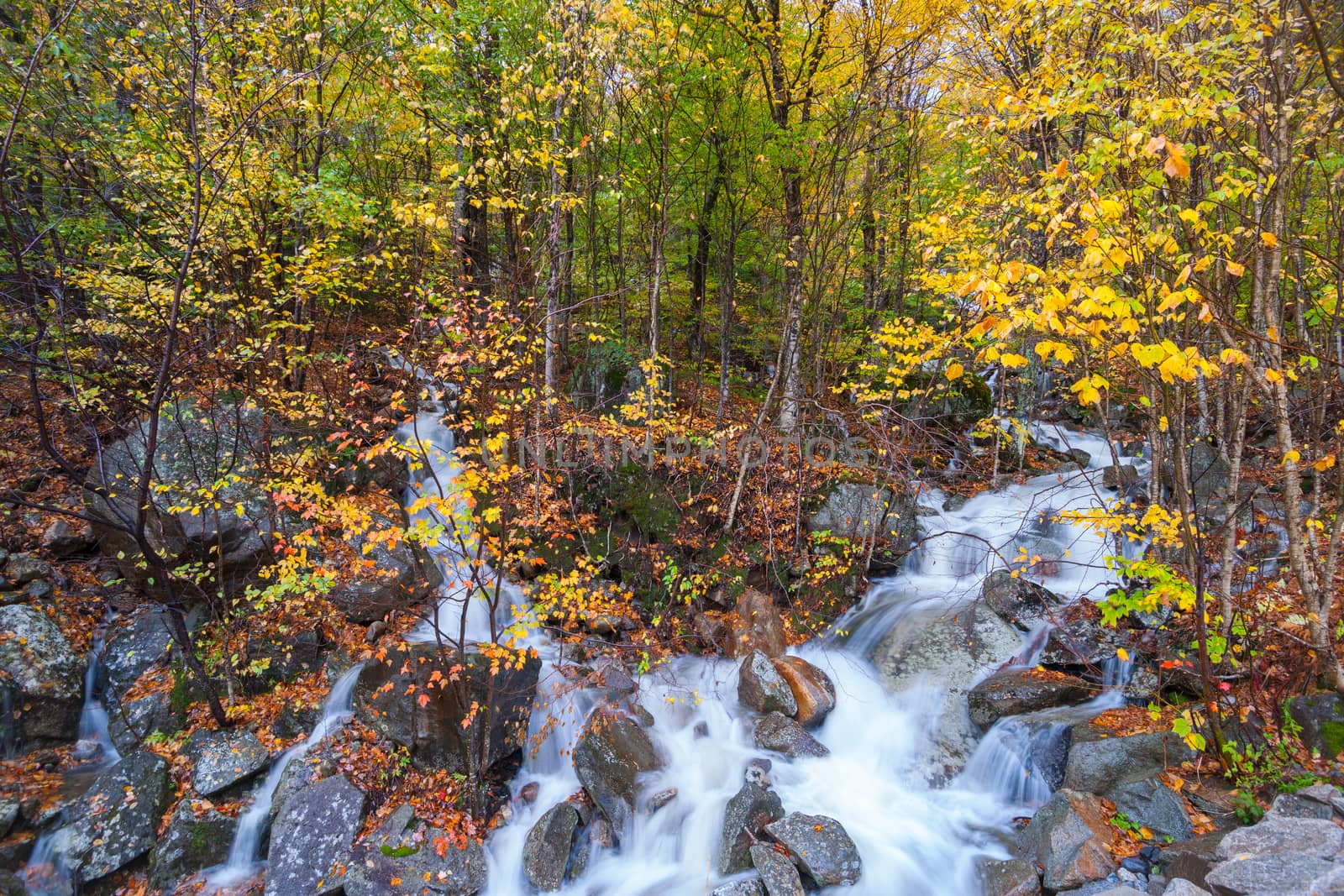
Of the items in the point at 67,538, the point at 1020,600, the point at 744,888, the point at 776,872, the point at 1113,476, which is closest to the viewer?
the point at 744,888

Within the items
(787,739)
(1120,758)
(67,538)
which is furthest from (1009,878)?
(67,538)

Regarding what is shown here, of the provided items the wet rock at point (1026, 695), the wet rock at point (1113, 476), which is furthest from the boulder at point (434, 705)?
the wet rock at point (1113, 476)

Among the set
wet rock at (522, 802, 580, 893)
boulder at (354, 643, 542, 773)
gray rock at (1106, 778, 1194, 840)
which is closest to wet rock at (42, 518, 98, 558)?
boulder at (354, 643, 542, 773)

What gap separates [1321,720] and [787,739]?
4606 mm

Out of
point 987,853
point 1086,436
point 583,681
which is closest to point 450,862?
point 583,681

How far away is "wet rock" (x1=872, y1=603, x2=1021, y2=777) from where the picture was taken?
6.64 m

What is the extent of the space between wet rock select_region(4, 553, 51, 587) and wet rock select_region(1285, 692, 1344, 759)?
44.0 feet

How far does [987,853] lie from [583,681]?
455 cm

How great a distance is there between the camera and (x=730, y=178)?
1049cm

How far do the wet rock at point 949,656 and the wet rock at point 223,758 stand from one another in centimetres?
759

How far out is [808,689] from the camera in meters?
7.18

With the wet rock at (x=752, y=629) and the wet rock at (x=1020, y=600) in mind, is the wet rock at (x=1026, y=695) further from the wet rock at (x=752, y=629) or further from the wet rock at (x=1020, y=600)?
the wet rock at (x=752, y=629)

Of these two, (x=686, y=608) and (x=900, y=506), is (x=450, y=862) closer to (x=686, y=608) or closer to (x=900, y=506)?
(x=686, y=608)

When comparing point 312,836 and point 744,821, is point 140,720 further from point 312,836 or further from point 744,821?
point 744,821
